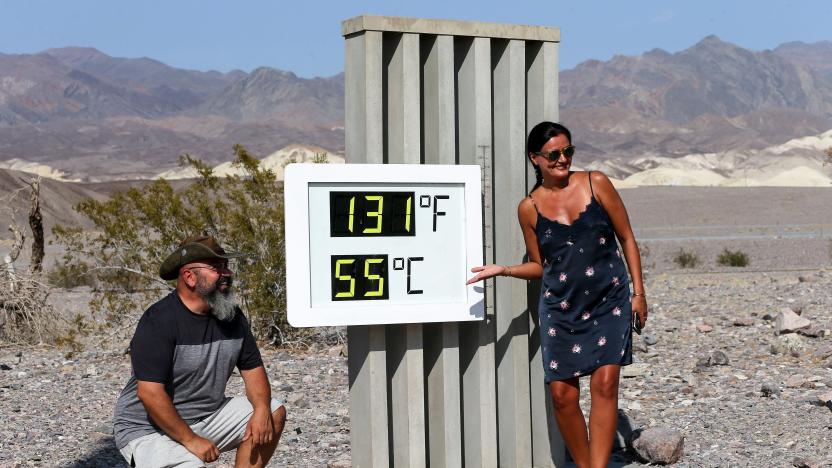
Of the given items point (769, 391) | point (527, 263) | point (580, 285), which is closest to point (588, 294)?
point (580, 285)

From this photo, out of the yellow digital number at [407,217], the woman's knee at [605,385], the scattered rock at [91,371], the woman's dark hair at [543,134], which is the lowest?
the scattered rock at [91,371]

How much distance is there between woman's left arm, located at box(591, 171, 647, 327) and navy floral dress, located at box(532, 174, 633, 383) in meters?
0.03

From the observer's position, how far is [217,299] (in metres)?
5.16

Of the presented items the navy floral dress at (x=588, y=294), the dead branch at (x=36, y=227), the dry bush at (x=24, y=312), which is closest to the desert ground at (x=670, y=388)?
the dry bush at (x=24, y=312)

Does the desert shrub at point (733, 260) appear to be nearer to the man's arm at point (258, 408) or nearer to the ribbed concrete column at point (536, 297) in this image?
the ribbed concrete column at point (536, 297)

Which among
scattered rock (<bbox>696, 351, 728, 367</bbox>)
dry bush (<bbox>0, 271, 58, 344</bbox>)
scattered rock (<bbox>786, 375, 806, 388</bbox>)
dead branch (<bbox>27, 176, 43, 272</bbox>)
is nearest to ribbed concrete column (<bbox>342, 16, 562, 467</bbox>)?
scattered rock (<bbox>786, 375, 806, 388</bbox>)

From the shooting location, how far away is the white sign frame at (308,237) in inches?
228

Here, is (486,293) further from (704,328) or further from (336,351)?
(704,328)

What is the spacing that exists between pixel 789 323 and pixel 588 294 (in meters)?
6.65

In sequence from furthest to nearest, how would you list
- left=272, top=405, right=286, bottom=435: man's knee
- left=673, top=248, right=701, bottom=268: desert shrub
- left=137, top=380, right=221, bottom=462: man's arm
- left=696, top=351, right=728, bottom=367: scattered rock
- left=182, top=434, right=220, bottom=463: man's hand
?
left=673, top=248, right=701, bottom=268: desert shrub < left=696, top=351, right=728, bottom=367: scattered rock < left=272, top=405, right=286, bottom=435: man's knee < left=182, top=434, right=220, bottom=463: man's hand < left=137, top=380, right=221, bottom=462: man's arm

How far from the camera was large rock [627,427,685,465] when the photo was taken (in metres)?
6.80

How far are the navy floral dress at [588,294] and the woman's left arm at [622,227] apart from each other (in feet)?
0.11

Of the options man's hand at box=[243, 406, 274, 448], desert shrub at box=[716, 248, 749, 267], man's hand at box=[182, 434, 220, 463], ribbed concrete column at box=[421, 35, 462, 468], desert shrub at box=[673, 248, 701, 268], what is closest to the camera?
man's hand at box=[182, 434, 220, 463]

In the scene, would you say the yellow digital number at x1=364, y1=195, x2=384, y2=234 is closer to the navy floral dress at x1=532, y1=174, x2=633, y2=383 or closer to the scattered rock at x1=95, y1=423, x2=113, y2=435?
the navy floral dress at x1=532, y1=174, x2=633, y2=383
